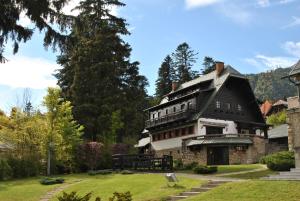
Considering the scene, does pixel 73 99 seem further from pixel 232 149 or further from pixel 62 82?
pixel 232 149

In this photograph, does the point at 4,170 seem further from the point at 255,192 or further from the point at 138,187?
the point at 255,192

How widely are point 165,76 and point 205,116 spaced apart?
34.5 meters

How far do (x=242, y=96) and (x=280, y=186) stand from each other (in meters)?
36.5

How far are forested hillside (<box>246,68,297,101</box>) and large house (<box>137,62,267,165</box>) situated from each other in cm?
9871

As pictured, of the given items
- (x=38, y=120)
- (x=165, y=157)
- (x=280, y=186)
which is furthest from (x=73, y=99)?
(x=280, y=186)

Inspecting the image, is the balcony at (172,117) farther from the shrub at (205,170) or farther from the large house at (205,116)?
the shrub at (205,170)

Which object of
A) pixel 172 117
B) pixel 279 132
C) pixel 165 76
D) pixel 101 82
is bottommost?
pixel 279 132

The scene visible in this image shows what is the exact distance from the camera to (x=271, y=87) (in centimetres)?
16688

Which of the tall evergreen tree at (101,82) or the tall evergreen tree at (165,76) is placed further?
the tall evergreen tree at (165,76)

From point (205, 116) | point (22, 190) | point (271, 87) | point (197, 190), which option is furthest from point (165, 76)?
point (271, 87)

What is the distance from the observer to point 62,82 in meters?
59.9

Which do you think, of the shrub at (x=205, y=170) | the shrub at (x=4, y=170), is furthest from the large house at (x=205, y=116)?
the shrub at (x=4, y=170)

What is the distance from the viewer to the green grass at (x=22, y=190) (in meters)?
29.7

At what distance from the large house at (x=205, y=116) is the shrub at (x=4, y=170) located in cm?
1773
